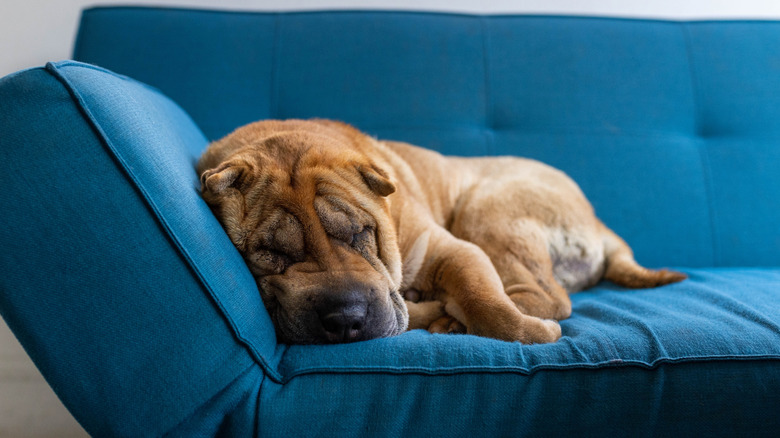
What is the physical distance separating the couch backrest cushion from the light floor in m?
1.51

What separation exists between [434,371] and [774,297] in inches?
48.6

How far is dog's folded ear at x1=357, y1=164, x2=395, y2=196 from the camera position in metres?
1.55

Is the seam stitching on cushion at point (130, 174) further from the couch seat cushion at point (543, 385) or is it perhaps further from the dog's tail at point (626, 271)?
the dog's tail at point (626, 271)

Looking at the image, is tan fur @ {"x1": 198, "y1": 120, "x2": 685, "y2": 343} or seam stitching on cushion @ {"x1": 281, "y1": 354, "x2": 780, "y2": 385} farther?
tan fur @ {"x1": 198, "y1": 120, "x2": 685, "y2": 343}

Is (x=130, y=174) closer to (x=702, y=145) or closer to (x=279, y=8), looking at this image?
(x=279, y=8)

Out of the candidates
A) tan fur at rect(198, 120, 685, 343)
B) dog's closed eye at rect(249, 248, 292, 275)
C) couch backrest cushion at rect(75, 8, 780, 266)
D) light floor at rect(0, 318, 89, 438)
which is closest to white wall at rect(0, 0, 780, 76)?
couch backrest cushion at rect(75, 8, 780, 266)

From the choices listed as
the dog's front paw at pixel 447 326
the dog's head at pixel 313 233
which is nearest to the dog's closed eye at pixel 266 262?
the dog's head at pixel 313 233

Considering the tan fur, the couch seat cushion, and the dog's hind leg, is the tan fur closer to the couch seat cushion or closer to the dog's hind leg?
the dog's hind leg

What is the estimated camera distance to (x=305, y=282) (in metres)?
1.34

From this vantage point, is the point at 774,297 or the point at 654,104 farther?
the point at 654,104

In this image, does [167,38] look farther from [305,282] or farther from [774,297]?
[774,297]

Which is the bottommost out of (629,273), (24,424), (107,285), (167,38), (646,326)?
(24,424)

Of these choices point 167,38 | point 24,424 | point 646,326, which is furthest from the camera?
point 167,38

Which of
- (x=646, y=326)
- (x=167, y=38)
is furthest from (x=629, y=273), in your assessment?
(x=167, y=38)
